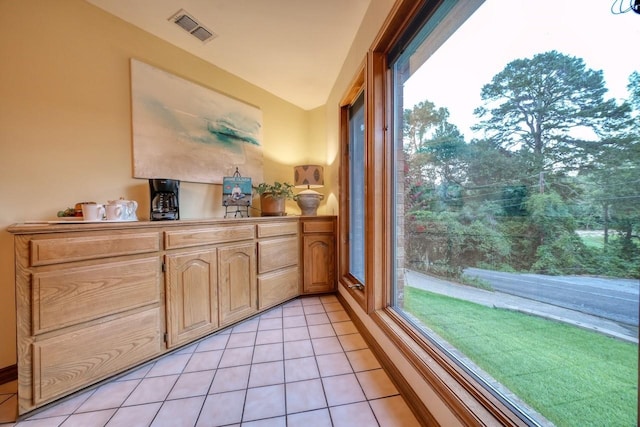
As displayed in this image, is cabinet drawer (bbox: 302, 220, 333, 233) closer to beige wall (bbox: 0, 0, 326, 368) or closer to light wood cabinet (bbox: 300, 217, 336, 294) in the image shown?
light wood cabinet (bbox: 300, 217, 336, 294)

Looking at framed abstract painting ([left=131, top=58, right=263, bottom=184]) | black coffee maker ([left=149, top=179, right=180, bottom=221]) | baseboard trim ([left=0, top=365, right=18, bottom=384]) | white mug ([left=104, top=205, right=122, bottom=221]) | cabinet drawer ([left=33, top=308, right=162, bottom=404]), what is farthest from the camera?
framed abstract painting ([left=131, top=58, right=263, bottom=184])

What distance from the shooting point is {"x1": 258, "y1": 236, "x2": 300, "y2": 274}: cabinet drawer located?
226 cm

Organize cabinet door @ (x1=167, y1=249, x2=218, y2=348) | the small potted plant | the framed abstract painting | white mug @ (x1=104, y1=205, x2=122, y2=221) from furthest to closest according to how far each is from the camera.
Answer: the small potted plant, the framed abstract painting, cabinet door @ (x1=167, y1=249, x2=218, y2=348), white mug @ (x1=104, y1=205, x2=122, y2=221)

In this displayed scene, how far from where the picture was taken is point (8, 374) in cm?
141

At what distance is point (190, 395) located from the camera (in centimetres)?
130

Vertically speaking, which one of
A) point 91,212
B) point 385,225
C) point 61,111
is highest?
point 61,111

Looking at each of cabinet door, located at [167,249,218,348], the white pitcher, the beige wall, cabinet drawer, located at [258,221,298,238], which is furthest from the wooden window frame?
the beige wall

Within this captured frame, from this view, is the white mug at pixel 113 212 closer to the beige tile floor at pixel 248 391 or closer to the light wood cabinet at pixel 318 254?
the beige tile floor at pixel 248 391

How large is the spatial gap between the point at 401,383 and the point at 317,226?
1.67 metres

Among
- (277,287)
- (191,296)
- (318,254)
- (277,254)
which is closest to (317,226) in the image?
(318,254)

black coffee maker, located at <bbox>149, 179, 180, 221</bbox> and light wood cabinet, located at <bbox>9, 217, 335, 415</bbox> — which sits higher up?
black coffee maker, located at <bbox>149, 179, 180, 221</bbox>

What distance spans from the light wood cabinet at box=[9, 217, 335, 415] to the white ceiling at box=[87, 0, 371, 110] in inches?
62.3

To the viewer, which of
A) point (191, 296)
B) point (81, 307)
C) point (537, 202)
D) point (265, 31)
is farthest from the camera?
point (265, 31)

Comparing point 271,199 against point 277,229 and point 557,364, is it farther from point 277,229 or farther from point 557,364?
point 557,364
